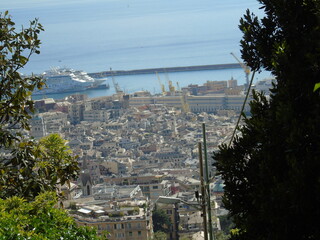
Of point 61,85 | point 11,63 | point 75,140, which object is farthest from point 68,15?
point 11,63

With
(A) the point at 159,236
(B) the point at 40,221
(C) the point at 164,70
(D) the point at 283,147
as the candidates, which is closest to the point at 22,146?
(B) the point at 40,221

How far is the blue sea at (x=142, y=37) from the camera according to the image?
3572cm

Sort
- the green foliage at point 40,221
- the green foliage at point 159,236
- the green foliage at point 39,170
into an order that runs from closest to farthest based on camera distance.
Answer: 1. the green foliage at point 40,221
2. the green foliage at point 39,170
3. the green foliage at point 159,236

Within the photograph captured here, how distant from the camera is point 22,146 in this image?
1819mm

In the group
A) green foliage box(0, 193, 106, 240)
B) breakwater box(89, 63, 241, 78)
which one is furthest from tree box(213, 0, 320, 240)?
breakwater box(89, 63, 241, 78)

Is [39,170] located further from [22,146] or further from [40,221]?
[40,221]

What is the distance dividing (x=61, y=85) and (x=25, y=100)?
105 feet

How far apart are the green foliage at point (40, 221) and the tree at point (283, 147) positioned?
40 cm

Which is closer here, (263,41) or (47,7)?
(263,41)

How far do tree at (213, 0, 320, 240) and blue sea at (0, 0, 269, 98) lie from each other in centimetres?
1990

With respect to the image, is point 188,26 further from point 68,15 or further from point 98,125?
point 98,125

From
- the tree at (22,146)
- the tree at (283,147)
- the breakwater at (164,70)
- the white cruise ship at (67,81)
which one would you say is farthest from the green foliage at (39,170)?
the breakwater at (164,70)

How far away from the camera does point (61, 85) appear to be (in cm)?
3344

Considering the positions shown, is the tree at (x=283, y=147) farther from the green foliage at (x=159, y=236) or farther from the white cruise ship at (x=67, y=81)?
the white cruise ship at (x=67, y=81)
